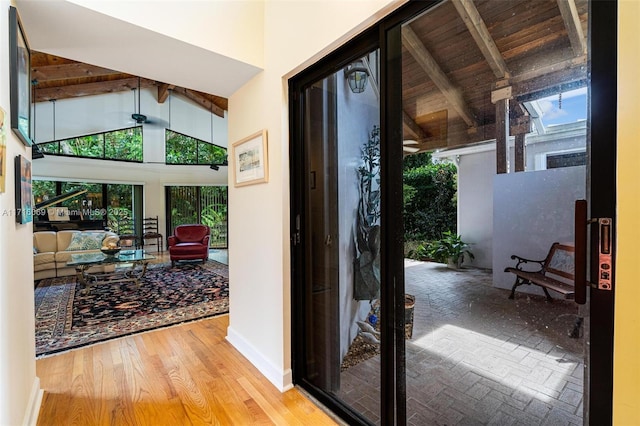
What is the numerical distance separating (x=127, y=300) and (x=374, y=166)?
3.94 m

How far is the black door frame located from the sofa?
169 inches

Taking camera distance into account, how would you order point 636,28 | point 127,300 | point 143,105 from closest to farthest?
1. point 636,28
2. point 127,300
3. point 143,105

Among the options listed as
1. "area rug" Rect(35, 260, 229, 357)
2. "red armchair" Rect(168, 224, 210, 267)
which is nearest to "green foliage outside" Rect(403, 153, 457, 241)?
"area rug" Rect(35, 260, 229, 357)

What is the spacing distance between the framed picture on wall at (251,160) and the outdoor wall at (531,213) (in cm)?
152

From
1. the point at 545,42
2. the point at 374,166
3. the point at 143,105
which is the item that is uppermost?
the point at 143,105

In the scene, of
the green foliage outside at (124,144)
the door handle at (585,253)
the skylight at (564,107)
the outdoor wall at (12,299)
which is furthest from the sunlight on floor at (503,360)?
the green foliage outside at (124,144)

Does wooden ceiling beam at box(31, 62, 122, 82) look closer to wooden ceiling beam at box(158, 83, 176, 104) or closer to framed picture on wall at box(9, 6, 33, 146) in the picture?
wooden ceiling beam at box(158, 83, 176, 104)

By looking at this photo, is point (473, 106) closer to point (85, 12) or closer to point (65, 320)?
point (85, 12)

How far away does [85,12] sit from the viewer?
155 centimetres

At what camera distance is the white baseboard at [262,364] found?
1.99 metres

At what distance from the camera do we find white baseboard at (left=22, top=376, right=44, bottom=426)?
154cm

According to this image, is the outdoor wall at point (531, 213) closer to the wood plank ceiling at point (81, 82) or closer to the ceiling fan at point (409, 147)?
the ceiling fan at point (409, 147)

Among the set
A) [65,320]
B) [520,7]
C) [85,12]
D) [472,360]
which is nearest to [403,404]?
[472,360]

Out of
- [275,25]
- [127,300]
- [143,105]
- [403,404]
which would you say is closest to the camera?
[403,404]
